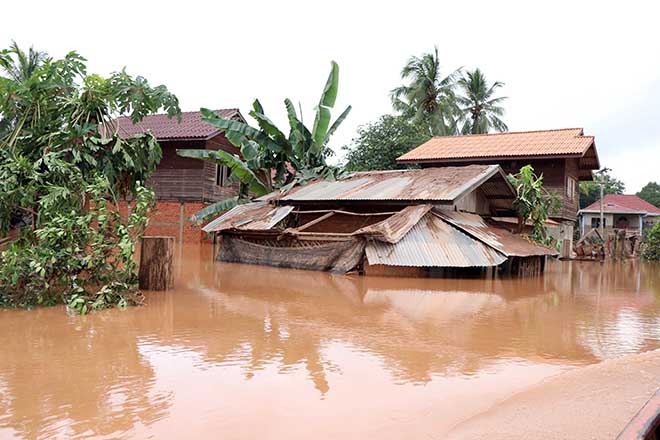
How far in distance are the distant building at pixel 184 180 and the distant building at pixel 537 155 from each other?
8.75 meters

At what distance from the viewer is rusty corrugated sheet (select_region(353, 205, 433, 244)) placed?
13.3m

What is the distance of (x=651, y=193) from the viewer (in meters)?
60.1

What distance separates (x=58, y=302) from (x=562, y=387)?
22.2 feet

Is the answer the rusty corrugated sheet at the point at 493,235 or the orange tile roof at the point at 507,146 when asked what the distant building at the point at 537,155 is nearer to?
the orange tile roof at the point at 507,146

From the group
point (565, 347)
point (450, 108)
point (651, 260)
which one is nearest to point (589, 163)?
point (651, 260)

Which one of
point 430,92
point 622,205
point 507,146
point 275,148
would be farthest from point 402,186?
point 622,205

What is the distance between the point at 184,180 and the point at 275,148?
6524 millimetres

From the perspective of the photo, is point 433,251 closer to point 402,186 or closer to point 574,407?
point 402,186

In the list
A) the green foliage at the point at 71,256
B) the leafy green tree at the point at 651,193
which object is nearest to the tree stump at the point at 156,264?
the green foliage at the point at 71,256

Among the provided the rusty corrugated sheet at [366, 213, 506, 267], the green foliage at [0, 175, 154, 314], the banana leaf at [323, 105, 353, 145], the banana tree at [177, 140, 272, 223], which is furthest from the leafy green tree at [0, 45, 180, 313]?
the banana leaf at [323, 105, 353, 145]

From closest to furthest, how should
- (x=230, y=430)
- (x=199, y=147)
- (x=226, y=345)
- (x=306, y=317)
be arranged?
(x=230, y=430)
(x=226, y=345)
(x=306, y=317)
(x=199, y=147)

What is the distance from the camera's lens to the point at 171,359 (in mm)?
5340

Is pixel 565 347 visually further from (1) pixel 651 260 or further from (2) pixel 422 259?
(1) pixel 651 260

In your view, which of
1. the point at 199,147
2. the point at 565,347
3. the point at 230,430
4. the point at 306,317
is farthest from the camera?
the point at 199,147
